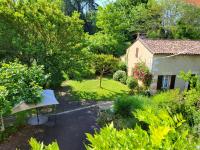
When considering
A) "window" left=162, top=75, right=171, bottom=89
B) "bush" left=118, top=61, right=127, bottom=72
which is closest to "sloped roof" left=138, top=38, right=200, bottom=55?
"window" left=162, top=75, right=171, bottom=89

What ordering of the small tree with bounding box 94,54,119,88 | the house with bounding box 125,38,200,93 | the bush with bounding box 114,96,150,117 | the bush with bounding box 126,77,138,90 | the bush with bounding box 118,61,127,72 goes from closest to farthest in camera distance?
the bush with bounding box 114,96,150,117 < the house with bounding box 125,38,200,93 < the bush with bounding box 126,77,138,90 < the small tree with bounding box 94,54,119,88 < the bush with bounding box 118,61,127,72

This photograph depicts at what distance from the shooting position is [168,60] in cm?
2416

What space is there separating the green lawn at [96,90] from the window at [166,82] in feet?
11.4

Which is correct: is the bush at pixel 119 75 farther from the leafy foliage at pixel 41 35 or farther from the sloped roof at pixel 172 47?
the leafy foliage at pixel 41 35

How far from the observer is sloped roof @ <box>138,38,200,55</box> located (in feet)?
78.6

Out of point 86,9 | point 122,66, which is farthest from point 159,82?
point 86,9

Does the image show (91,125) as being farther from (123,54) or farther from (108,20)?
(108,20)

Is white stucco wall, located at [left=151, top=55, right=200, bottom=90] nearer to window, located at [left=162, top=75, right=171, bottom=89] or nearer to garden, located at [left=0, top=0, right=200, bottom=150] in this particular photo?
window, located at [left=162, top=75, right=171, bottom=89]

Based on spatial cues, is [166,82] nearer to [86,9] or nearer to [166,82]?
[166,82]

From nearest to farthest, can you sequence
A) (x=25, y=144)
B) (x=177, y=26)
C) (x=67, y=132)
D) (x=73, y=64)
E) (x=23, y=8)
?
(x=25, y=144) → (x=67, y=132) → (x=23, y=8) → (x=73, y=64) → (x=177, y=26)

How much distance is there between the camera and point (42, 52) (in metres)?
20.4

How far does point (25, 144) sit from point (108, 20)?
24950 millimetres

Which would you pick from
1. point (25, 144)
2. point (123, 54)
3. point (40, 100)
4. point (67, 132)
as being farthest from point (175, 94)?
point (123, 54)

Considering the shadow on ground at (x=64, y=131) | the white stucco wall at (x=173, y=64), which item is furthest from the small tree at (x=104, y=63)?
the shadow on ground at (x=64, y=131)
